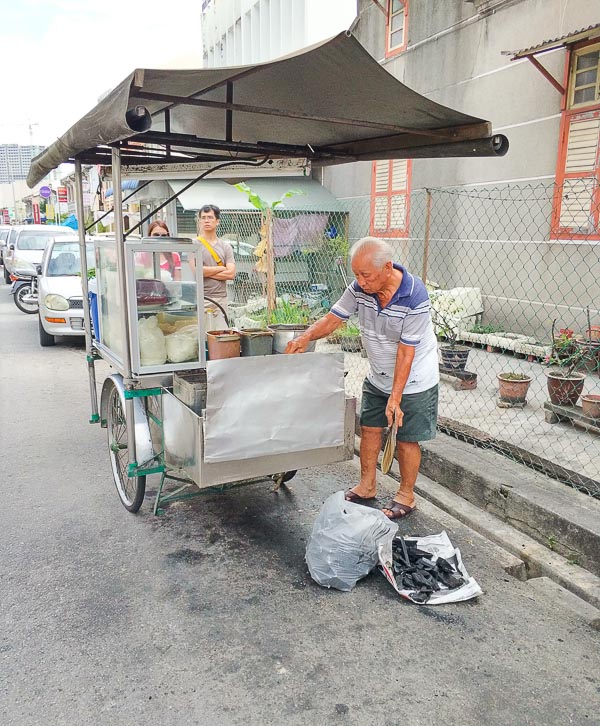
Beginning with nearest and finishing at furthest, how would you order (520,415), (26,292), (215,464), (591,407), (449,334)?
1. (215,464)
2. (591,407)
3. (520,415)
4. (449,334)
5. (26,292)

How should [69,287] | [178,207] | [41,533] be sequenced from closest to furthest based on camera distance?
1. [41,533]
2. [69,287]
3. [178,207]

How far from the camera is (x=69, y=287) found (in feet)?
30.9

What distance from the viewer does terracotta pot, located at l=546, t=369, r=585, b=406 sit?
4.89 meters

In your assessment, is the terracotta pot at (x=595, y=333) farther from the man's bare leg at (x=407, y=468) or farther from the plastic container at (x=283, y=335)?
the plastic container at (x=283, y=335)

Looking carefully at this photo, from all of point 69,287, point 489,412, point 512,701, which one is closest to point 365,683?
point 512,701

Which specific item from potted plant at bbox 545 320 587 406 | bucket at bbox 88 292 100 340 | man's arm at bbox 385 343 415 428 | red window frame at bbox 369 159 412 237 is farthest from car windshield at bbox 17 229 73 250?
man's arm at bbox 385 343 415 428

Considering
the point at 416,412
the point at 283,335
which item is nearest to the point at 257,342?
the point at 283,335

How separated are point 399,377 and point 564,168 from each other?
A: 4785 millimetres

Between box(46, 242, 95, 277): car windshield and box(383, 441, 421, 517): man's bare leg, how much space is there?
7.69m

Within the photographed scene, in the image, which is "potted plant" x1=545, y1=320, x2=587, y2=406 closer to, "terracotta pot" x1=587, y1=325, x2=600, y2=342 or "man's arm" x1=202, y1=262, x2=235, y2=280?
"terracotta pot" x1=587, y1=325, x2=600, y2=342

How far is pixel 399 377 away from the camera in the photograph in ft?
11.3

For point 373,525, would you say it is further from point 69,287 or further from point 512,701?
point 69,287

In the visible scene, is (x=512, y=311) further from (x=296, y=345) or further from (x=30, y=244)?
(x=30, y=244)

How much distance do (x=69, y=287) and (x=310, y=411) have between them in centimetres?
744
